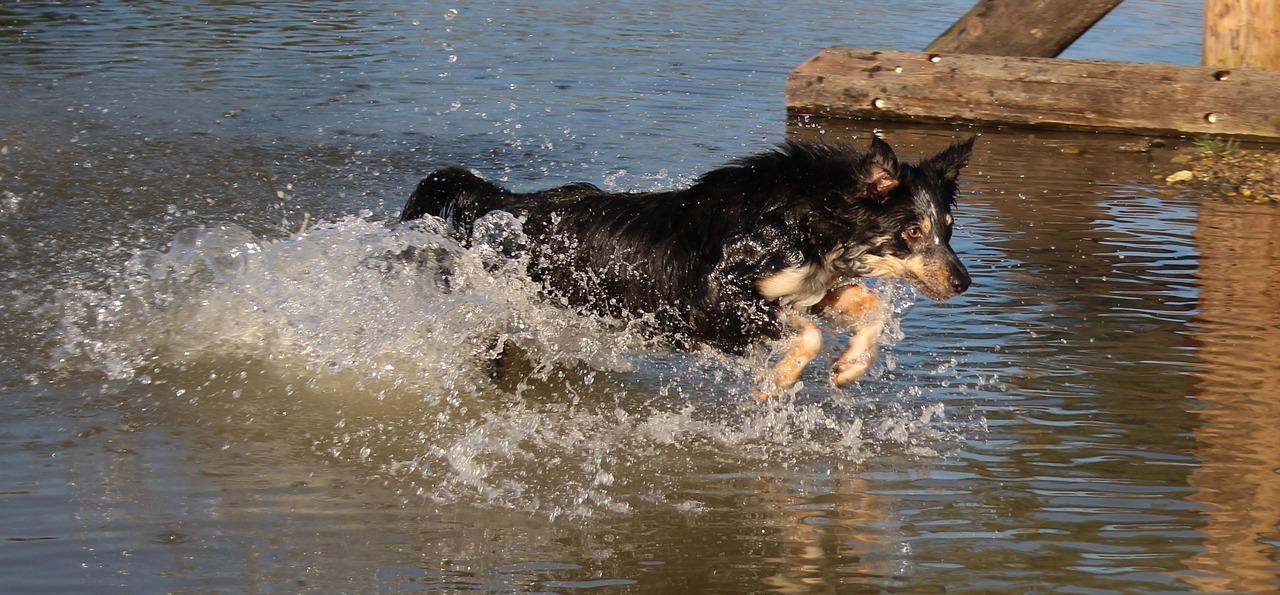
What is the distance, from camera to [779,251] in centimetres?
512

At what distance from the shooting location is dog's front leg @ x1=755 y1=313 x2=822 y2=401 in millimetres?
5207

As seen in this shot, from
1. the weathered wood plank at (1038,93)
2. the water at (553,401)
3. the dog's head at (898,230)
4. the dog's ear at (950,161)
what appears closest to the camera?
the water at (553,401)

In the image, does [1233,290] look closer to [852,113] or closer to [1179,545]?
[1179,545]

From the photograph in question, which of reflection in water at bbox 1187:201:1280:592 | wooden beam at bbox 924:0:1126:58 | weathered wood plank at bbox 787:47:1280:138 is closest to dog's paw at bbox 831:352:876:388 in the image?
reflection in water at bbox 1187:201:1280:592

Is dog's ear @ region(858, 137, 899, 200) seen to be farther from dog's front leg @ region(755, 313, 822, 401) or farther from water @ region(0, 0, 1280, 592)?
water @ region(0, 0, 1280, 592)

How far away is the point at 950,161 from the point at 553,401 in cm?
191

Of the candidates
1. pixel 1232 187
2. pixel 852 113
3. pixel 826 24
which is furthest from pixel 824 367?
pixel 826 24

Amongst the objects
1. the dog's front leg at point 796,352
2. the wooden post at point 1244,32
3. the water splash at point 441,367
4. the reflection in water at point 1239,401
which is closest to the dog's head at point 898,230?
the dog's front leg at point 796,352

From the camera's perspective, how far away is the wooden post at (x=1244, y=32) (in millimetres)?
10195

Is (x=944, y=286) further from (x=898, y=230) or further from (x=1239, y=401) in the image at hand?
(x=1239, y=401)

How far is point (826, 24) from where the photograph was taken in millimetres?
16047

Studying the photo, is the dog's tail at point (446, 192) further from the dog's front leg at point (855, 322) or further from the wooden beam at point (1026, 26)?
the wooden beam at point (1026, 26)

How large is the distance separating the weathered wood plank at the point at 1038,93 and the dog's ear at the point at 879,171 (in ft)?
20.1

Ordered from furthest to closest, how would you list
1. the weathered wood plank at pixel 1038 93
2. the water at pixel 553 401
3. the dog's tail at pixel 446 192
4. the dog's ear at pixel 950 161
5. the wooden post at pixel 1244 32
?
the wooden post at pixel 1244 32, the weathered wood plank at pixel 1038 93, the dog's tail at pixel 446 192, the dog's ear at pixel 950 161, the water at pixel 553 401
